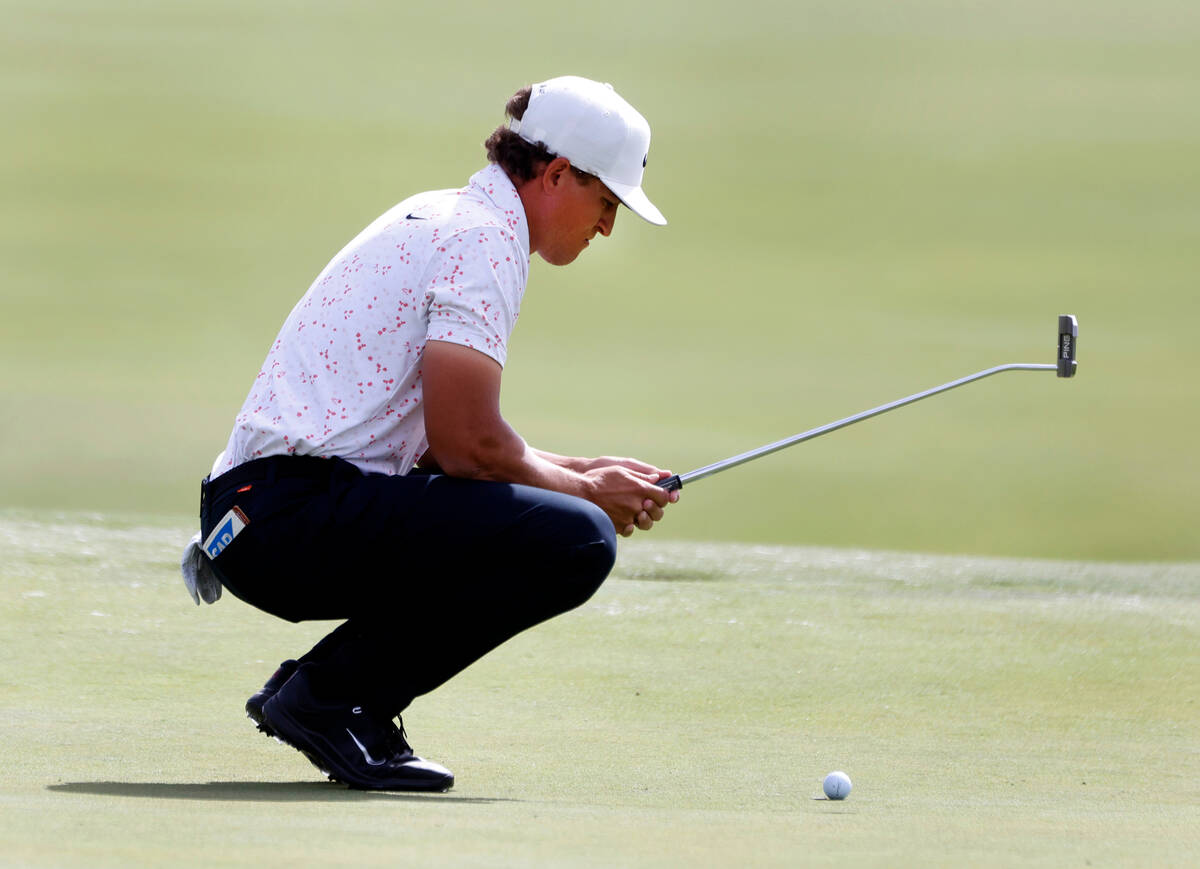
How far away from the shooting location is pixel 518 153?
2.21 m

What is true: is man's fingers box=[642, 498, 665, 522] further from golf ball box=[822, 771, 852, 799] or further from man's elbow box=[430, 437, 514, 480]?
golf ball box=[822, 771, 852, 799]

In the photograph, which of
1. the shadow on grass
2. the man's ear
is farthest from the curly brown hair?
the shadow on grass

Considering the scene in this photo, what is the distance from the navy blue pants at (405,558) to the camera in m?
2.04

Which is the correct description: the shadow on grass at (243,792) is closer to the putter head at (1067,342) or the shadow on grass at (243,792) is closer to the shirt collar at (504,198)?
the shirt collar at (504,198)

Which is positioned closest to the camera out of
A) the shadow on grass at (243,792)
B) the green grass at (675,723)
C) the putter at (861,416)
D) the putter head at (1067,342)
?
the green grass at (675,723)

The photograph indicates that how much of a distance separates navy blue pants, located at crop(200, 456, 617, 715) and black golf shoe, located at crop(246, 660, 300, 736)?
4.9 inches

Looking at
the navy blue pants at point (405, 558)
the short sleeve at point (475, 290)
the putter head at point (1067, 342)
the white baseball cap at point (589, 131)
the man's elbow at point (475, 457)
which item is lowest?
the navy blue pants at point (405, 558)

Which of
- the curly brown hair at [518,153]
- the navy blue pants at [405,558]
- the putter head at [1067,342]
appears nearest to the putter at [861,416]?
the putter head at [1067,342]

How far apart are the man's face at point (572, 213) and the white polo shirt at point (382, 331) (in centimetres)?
13

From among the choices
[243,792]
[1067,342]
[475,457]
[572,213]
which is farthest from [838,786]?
[1067,342]

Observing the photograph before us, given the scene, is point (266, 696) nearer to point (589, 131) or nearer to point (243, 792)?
point (243, 792)

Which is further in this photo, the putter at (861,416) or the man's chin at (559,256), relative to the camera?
the putter at (861,416)

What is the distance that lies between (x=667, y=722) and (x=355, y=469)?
0.91m

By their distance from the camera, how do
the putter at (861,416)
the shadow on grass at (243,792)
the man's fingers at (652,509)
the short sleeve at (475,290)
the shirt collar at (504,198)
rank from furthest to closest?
the putter at (861,416) < the man's fingers at (652,509) < the shirt collar at (504,198) < the short sleeve at (475,290) < the shadow on grass at (243,792)
